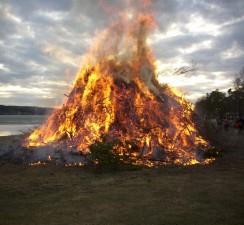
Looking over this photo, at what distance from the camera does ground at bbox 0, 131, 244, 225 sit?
737cm

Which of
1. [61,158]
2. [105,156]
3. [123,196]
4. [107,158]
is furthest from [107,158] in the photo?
[123,196]

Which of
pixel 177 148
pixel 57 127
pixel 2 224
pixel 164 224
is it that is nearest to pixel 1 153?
pixel 57 127

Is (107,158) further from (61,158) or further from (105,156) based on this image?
(61,158)

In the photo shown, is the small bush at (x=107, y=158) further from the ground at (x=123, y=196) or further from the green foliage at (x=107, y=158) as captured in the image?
the ground at (x=123, y=196)

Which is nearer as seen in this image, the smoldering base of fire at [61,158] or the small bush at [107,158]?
the small bush at [107,158]

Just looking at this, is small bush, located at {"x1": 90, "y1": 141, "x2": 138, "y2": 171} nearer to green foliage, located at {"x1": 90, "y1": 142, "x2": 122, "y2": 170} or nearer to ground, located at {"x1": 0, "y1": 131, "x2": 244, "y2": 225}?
green foliage, located at {"x1": 90, "y1": 142, "x2": 122, "y2": 170}

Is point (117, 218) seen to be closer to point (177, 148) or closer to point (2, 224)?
point (2, 224)

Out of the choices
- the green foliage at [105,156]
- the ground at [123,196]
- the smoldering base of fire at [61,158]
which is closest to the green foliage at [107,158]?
the green foliage at [105,156]

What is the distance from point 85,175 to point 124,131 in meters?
3.95

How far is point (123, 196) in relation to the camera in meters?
9.07

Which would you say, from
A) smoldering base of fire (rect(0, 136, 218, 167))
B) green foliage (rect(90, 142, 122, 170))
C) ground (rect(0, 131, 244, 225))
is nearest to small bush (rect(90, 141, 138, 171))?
green foliage (rect(90, 142, 122, 170))

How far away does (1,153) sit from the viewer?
49.9ft

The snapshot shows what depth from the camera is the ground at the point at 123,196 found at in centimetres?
737

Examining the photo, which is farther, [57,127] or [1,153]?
[57,127]
